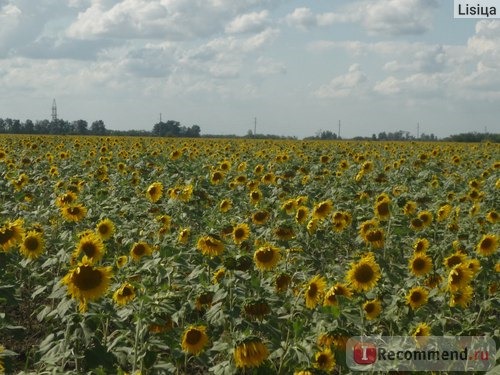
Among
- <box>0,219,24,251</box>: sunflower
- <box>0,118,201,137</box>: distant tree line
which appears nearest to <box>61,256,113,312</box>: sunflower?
<box>0,219,24,251</box>: sunflower

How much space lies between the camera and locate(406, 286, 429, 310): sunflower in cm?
415

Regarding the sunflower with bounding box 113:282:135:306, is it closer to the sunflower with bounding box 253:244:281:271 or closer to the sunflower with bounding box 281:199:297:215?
the sunflower with bounding box 253:244:281:271

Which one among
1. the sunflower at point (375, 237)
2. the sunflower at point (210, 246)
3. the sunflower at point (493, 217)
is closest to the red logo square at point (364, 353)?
the sunflower at point (210, 246)

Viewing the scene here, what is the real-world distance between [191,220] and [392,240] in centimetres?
217

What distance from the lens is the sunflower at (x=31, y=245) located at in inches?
186

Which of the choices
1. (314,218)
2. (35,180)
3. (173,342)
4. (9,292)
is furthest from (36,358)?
(35,180)

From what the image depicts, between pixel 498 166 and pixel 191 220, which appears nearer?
pixel 191 220

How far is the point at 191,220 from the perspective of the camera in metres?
7.17

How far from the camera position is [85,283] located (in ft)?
11.0

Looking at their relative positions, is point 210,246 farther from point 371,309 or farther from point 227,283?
point 371,309

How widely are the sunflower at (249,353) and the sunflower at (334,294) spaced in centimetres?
68

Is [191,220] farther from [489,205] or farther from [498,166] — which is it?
[498,166]

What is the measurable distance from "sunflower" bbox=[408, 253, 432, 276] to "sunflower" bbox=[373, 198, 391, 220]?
4.54 feet

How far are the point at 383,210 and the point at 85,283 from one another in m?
3.44
